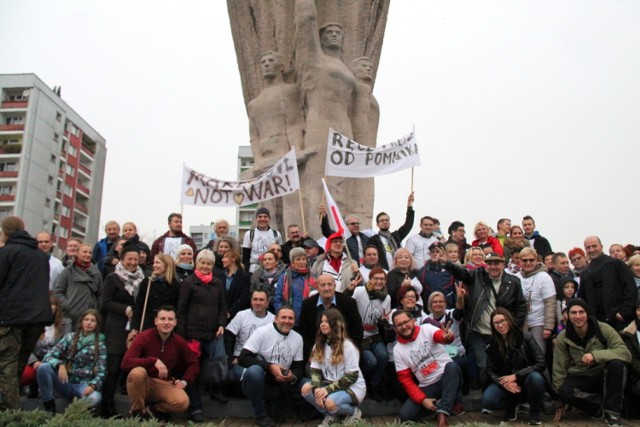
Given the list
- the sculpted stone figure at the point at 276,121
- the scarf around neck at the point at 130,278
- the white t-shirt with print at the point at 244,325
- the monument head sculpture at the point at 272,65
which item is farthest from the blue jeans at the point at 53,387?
the monument head sculpture at the point at 272,65

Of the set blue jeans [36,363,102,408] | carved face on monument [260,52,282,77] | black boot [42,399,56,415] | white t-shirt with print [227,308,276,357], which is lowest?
black boot [42,399,56,415]

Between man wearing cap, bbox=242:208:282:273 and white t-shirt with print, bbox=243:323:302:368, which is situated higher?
man wearing cap, bbox=242:208:282:273

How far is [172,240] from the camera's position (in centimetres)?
763

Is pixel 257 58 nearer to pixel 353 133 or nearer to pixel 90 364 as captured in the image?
pixel 353 133

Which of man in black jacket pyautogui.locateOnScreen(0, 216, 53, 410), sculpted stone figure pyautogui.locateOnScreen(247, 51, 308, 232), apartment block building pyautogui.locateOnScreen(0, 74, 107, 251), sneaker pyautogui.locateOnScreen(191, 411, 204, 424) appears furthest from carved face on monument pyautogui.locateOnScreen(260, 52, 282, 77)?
apartment block building pyautogui.locateOnScreen(0, 74, 107, 251)

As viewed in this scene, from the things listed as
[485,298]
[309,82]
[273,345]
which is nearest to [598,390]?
[485,298]

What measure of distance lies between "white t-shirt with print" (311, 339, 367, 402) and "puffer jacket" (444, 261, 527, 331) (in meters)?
1.47

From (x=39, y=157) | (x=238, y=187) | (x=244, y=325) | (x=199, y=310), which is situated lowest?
(x=244, y=325)

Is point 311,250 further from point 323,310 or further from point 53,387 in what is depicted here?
point 53,387

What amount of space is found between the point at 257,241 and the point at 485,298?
312 centimetres

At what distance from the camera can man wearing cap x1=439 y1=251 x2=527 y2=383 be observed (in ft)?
20.4

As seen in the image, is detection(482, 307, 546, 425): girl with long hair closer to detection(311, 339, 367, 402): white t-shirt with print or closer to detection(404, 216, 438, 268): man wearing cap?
detection(311, 339, 367, 402): white t-shirt with print

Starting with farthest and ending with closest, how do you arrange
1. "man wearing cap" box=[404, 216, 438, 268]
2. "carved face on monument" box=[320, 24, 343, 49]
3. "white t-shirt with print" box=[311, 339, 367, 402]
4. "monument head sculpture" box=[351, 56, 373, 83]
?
"monument head sculpture" box=[351, 56, 373, 83]
"carved face on monument" box=[320, 24, 343, 49]
"man wearing cap" box=[404, 216, 438, 268]
"white t-shirt with print" box=[311, 339, 367, 402]

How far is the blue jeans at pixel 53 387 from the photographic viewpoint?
574 centimetres
